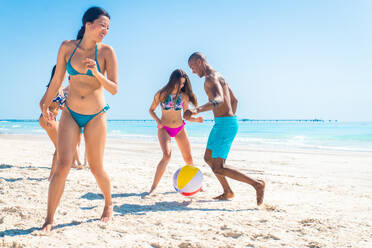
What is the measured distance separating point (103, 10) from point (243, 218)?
2.89 m

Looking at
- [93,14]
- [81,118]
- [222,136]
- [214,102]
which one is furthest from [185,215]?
[93,14]

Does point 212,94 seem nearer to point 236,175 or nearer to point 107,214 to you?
point 236,175

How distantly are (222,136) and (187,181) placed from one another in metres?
0.87

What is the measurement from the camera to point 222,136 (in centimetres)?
454

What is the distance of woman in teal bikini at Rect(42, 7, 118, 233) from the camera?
3.17 m

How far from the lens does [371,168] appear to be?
30.0 feet

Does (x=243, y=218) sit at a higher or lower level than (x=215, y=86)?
lower

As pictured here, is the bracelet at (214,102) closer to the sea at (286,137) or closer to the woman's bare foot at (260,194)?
the woman's bare foot at (260,194)

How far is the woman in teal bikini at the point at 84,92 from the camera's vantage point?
10.4 ft

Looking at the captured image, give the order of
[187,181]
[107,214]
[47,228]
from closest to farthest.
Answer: [47,228] < [107,214] < [187,181]

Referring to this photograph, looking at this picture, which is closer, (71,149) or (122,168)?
(71,149)

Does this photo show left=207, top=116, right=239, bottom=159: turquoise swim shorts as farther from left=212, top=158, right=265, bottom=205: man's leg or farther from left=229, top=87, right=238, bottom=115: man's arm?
left=229, top=87, right=238, bottom=115: man's arm

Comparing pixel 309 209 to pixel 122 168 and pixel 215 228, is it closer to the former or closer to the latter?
pixel 215 228

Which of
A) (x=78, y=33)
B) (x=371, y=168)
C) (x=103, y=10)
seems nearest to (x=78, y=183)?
(x=78, y=33)
